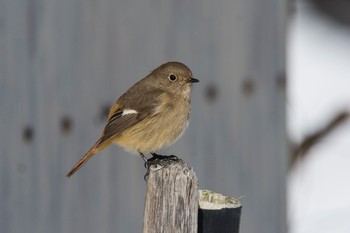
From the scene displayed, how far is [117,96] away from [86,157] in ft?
2.54

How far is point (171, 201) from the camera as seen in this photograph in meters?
5.29

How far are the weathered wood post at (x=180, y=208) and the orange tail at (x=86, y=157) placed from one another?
3.94 ft

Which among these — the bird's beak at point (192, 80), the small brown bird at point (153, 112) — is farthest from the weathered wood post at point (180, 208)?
the bird's beak at point (192, 80)

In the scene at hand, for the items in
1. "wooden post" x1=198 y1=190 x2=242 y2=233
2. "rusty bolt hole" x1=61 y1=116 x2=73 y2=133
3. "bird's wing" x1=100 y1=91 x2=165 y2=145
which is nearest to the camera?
"wooden post" x1=198 y1=190 x2=242 y2=233

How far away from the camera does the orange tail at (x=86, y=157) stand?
6578mm

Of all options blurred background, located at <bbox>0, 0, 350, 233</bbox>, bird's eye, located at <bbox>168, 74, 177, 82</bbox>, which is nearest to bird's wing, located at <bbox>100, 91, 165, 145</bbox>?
bird's eye, located at <bbox>168, 74, 177, 82</bbox>

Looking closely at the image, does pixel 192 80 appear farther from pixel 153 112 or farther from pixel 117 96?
pixel 117 96

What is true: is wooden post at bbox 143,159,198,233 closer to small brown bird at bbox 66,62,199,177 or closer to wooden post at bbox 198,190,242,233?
wooden post at bbox 198,190,242,233

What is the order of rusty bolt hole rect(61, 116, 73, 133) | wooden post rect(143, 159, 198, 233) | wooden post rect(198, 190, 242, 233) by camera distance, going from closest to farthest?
1. wooden post rect(143, 159, 198, 233)
2. wooden post rect(198, 190, 242, 233)
3. rusty bolt hole rect(61, 116, 73, 133)

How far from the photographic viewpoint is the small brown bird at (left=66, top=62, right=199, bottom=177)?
273 inches

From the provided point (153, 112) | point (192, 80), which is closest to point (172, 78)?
point (192, 80)

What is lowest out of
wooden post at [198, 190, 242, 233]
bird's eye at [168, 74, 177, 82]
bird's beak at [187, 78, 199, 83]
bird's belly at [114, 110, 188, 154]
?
wooden post at [198, 190, 242, 233]

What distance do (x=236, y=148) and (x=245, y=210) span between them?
386mm

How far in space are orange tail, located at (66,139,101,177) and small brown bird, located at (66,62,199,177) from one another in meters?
0.20
